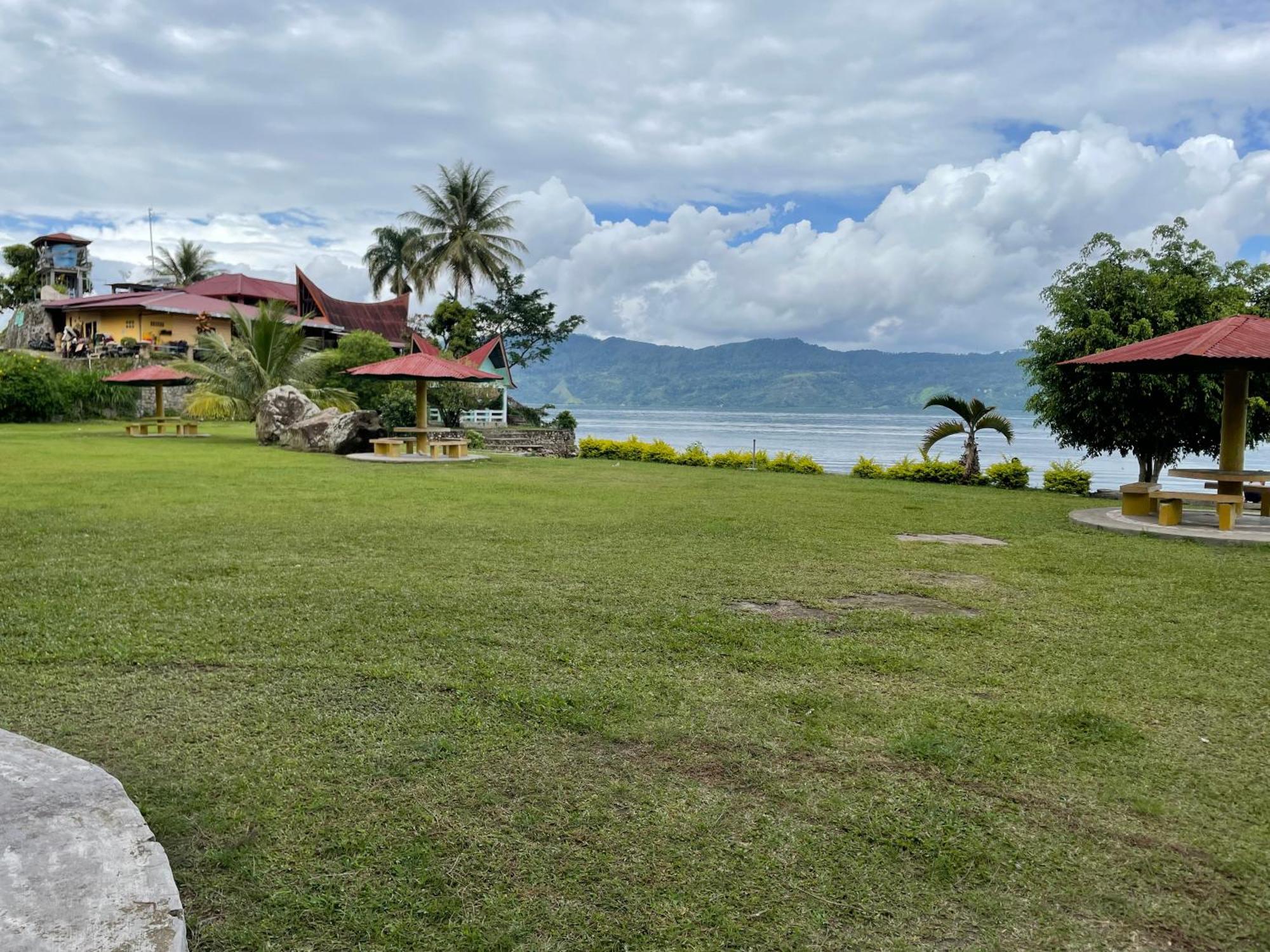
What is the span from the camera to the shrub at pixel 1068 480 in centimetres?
1486

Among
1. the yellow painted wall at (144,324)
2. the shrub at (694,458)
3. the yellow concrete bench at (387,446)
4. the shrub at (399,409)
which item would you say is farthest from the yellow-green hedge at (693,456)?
the yellow painted wall at (144,324)

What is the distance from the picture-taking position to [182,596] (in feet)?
17.7

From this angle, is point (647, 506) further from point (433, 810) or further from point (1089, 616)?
point (433, 810)

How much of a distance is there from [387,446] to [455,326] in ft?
83.5

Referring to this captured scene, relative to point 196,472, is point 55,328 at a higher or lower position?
higher

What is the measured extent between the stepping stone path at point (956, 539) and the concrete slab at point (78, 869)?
23.8ft

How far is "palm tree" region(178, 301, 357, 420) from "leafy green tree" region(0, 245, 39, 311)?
35.8m

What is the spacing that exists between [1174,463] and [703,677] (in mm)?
16369

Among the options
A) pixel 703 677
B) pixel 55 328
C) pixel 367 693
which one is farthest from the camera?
pixel 55 328

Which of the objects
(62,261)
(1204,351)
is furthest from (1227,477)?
(62,261)

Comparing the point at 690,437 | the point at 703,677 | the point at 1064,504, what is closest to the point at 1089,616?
the point at 703,677

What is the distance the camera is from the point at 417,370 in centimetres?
1802

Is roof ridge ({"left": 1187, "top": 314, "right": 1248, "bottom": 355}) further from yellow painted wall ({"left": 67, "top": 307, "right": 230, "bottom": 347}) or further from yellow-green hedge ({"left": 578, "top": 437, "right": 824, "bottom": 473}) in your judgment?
yellow painted wall ({"left": 67, "top": 307, "right": 230, "bottom": 347})

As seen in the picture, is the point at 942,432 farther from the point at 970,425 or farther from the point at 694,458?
the point at 694,458
